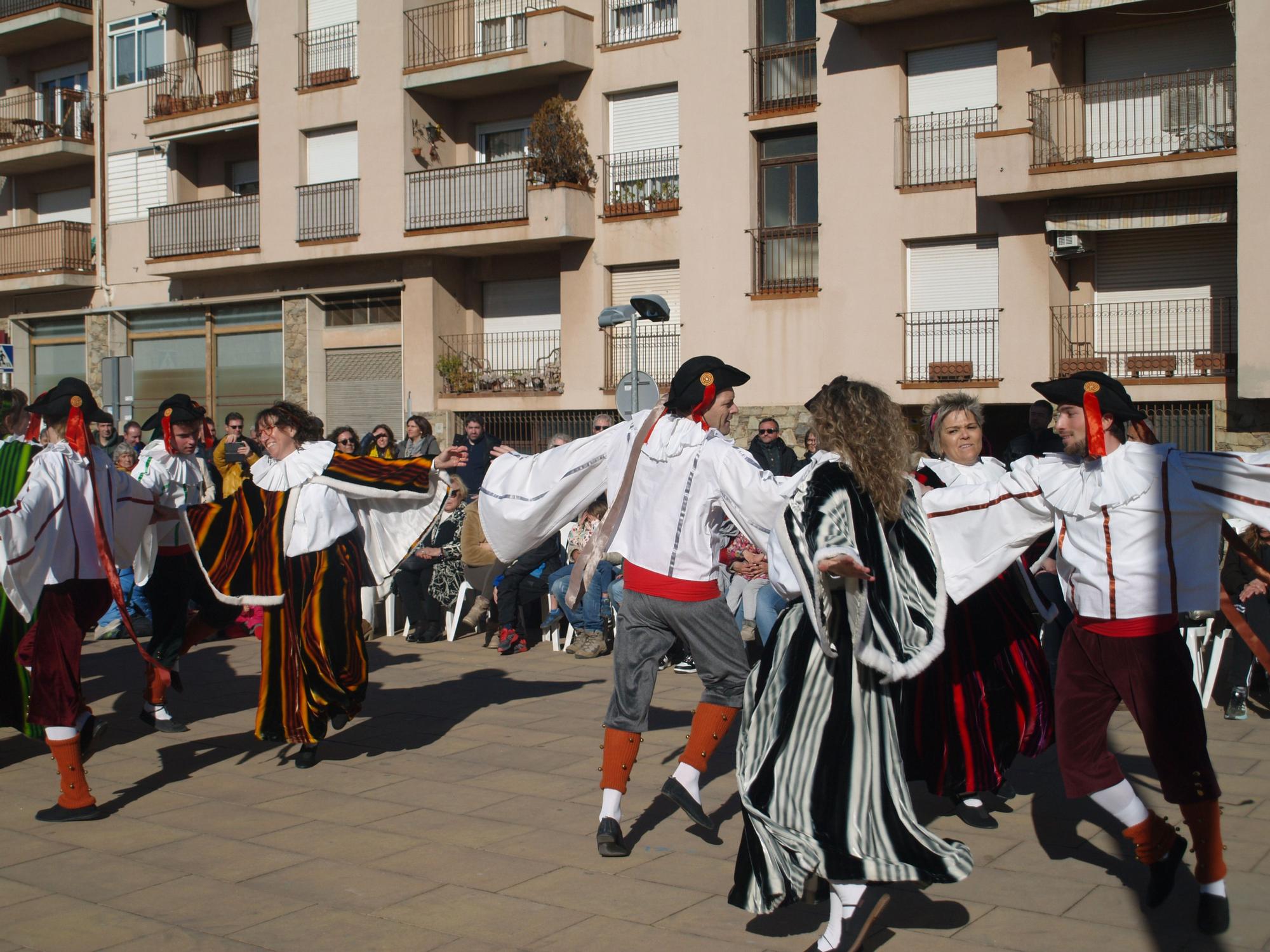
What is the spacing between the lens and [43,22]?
30.8 m

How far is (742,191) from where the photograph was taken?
74.6 feet

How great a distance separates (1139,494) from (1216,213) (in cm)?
1596

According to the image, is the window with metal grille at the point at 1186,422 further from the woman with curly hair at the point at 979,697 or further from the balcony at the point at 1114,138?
the woman with curly hair at the point at 979,697

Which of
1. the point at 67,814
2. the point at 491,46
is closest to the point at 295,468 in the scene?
the point at 67,814

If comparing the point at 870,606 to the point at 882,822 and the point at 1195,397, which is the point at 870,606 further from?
the point at 1195,397

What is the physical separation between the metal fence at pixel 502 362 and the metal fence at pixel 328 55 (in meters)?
5.71

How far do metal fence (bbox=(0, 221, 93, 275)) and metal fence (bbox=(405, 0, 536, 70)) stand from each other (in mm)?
10025

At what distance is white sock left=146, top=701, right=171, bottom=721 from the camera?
8508 millimetres

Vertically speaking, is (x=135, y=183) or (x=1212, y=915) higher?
(x=135, y=183)

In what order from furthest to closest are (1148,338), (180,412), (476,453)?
(1148,338), (476,453), (180,412)

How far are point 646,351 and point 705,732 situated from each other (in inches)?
728

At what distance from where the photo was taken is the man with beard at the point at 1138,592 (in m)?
4.83

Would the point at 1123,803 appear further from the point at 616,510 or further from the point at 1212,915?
the point at 616,510

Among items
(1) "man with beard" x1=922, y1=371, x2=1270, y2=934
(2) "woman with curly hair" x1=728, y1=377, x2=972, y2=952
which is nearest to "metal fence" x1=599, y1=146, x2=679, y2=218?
(1) "man with beard" x1=922, y1=371, x2=1270, y2=934
